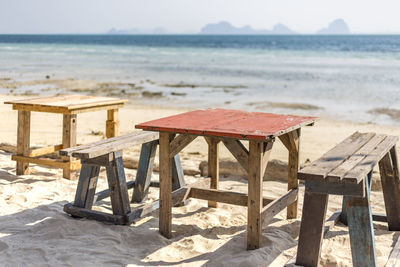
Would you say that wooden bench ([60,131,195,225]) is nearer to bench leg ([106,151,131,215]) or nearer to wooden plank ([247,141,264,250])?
bench leg ([106,151,131,215])

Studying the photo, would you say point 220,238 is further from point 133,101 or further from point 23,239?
point 133,101

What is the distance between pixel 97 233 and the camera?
428 cm

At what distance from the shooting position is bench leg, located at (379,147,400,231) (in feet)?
14.7

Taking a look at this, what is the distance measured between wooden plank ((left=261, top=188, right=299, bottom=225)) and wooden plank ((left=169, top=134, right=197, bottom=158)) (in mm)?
817

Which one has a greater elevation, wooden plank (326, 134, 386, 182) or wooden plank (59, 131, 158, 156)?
wooden plank (326, 134, 386, 182)

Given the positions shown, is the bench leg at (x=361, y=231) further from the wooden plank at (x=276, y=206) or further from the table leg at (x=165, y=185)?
the table leg at (x=165, y=185)

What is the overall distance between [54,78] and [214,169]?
765 inches

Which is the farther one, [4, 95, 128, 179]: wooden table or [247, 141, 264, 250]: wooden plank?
[4, 95, 128, 179]: wooden table

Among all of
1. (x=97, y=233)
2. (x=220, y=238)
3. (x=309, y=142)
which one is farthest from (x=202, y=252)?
(x=309, y=142)

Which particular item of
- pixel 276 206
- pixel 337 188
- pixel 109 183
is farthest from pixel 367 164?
pixel 109 183

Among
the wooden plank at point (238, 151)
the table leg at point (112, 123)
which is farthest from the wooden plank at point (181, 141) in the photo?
the table leg at point (112, 123)

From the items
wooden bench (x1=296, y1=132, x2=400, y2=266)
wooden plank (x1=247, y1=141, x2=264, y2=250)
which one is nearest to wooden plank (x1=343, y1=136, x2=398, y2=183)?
wooden bench (x1=296, y1=132, x2=400, y2=266)

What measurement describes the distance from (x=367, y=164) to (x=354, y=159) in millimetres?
202

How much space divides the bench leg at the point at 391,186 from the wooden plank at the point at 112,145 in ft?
7.11
